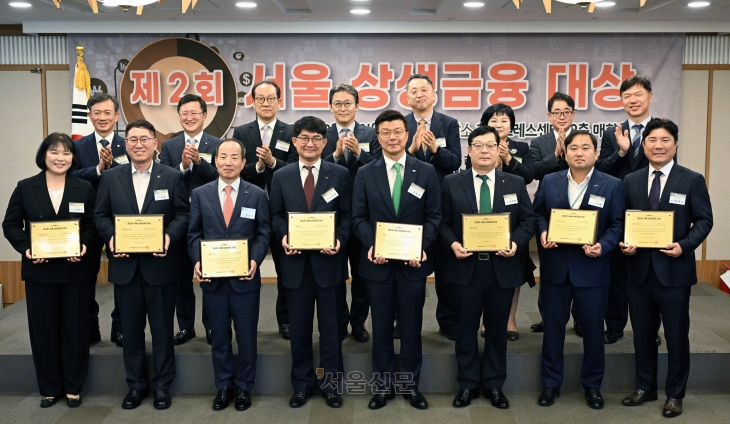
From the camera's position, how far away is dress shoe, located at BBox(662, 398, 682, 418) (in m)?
3.42

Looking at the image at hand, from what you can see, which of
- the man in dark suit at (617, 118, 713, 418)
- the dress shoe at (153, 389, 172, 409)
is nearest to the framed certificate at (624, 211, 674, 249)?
the man in dark suit at (617, 118, 713, 418)

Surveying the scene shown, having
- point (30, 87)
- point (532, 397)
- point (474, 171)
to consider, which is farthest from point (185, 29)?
point (532, 397)

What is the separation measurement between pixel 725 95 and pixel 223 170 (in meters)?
5.98

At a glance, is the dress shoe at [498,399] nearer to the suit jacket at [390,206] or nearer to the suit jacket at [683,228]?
the suit jacket at [390,206]

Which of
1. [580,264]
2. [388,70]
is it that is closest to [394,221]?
[580,264]

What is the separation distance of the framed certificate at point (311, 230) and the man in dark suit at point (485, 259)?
66cm

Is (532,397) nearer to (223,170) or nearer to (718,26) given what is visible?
(223,170)

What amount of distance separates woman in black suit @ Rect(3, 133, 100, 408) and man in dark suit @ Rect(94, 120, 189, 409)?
18cm

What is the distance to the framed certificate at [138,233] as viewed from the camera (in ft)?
11.1

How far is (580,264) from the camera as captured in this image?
3.42 m

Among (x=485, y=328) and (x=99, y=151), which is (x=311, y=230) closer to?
(x=485, y=328)

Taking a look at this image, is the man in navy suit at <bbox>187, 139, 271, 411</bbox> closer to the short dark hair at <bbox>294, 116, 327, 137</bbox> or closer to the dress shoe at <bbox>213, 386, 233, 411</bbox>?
the dress shoe at <bbox>213, 386, 233, 411</bbox>

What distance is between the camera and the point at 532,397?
3734 millimetres

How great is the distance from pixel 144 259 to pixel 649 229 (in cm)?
290
